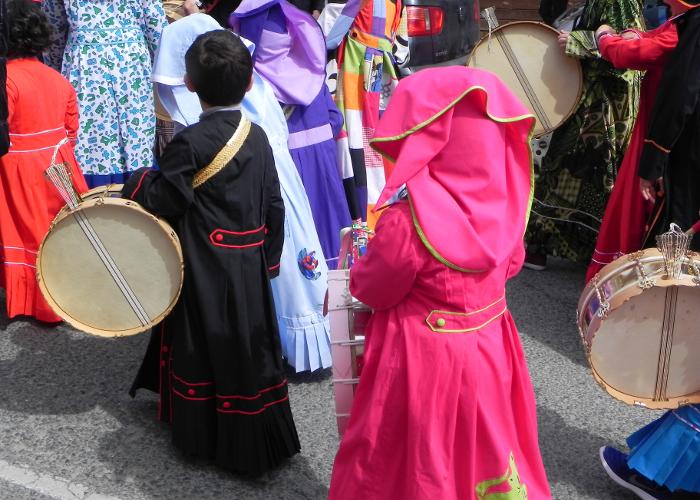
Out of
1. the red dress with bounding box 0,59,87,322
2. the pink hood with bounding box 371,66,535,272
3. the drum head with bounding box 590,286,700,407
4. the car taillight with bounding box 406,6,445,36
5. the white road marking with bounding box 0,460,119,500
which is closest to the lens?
the pink hood with bounding box 371,66,535,272

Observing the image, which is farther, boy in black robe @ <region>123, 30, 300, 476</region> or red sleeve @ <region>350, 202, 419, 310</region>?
boy in black robe @ <region>123, 30, 300, 476</region>

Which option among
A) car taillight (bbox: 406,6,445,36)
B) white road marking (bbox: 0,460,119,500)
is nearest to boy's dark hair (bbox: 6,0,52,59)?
white road marking (bbox: 0,460,119,500)

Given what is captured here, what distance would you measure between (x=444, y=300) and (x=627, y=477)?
3.99 ft

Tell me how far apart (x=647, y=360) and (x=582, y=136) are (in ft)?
7.39

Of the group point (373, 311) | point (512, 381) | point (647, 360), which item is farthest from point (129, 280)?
point (647, 360)

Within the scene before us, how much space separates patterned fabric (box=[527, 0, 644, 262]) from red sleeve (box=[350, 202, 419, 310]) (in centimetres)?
246

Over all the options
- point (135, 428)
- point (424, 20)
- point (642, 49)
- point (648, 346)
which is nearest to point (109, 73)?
point (135, 428)

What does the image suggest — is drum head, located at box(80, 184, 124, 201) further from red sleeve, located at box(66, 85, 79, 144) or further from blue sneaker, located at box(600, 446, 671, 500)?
blue sneaker, located at box(600, 446, 671, 500)

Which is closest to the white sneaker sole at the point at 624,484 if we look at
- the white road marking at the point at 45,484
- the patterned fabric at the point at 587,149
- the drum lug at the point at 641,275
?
the drum lug at the point at 641,275

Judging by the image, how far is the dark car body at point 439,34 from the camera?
5.76m

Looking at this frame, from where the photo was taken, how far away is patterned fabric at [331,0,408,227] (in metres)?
4.08

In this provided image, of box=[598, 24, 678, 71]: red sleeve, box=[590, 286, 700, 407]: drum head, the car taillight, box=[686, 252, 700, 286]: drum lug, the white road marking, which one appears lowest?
the white road marking

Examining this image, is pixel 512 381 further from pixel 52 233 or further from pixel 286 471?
pixel 52 233

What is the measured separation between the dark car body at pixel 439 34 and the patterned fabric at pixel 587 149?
4.63ft
